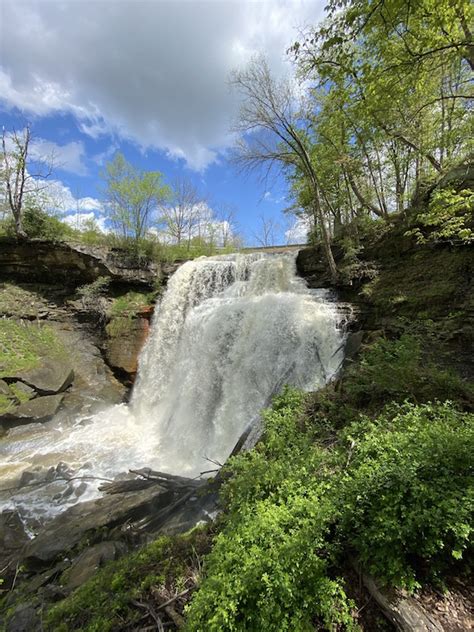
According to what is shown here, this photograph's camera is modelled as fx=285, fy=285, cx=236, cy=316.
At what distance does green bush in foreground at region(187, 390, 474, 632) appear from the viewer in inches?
72.6

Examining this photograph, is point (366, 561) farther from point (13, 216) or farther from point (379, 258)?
point (13, 216)

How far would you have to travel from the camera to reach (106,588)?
9.44 feet

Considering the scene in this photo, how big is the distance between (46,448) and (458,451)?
33.9 feet

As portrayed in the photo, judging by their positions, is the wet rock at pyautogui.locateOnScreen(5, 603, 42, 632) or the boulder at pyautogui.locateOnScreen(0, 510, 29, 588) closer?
the wet rock at pyautogui.locateOnScreen(5, 603, 42, 632)

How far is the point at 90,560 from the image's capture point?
12.6 ft

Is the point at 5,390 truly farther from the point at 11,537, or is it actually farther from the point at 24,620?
the point at 24,620

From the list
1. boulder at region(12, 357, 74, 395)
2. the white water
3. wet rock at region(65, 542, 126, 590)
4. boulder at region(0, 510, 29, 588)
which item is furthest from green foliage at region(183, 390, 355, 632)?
boulder at region(12, 357, 74, 395)

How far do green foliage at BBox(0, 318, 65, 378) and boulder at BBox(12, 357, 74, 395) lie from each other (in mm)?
286

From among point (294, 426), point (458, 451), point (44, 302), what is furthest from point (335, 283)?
point (44, 302)

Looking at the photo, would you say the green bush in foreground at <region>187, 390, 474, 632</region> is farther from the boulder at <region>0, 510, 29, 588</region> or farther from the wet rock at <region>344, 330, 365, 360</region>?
the boulder at <region>0, 510, 29, 588</region>

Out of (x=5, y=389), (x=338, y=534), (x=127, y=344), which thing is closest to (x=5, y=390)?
(x=5, y=389)

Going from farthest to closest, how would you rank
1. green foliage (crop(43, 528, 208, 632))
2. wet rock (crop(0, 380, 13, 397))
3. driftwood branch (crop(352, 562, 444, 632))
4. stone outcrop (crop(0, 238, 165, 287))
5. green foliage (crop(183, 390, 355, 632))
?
stone outcrop (crop(0, 238, 165, 287)), wet rock (crop(0, 380, 13, 397)), green foliage (crop(43, 528, 208, 632)), green foliage (crop(183, 390, 355, 632)), driftwood branch (crop(352, 562, 444, 632))

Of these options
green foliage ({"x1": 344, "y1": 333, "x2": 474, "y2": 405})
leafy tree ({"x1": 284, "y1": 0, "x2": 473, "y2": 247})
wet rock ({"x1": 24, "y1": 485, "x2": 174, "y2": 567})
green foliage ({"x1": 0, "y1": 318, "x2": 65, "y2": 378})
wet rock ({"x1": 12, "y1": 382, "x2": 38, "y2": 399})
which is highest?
leafy tree ({"x1": 284, "y1": 0, "x2": 473, "y2": 247})

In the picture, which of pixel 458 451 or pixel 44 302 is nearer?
pixel 458 451
